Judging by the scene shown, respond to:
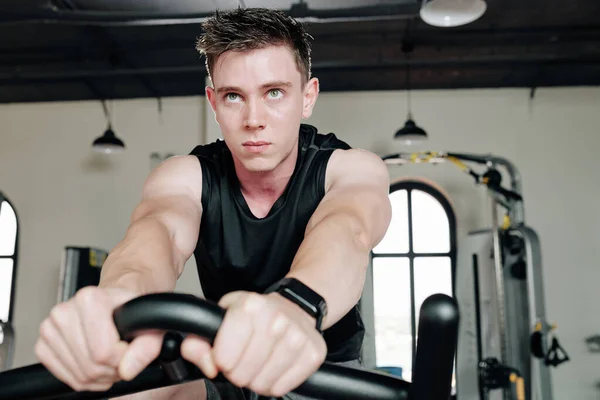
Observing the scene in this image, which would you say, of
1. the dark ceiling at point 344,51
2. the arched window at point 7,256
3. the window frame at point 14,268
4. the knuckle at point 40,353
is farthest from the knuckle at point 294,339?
the arched window at point 7,256

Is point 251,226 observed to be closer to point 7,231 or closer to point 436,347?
point 436,347

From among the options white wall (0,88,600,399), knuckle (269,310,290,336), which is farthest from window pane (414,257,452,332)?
knuckle (269,310,290,336)

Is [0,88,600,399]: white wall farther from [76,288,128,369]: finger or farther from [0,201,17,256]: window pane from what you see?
[76,288,128,369]: finger

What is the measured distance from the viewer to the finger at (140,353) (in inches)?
20.7

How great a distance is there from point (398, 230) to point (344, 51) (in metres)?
2.05

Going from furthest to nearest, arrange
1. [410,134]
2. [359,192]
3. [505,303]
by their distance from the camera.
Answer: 1. [410,134]
2. [505,303]
3. [359,192]

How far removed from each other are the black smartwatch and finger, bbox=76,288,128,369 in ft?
0.53

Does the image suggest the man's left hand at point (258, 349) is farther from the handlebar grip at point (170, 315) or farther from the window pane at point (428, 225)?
the window pane at point (428, 225)

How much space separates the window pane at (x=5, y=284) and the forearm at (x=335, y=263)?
22.8 feet

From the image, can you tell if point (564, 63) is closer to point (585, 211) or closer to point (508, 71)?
point (508, 71)

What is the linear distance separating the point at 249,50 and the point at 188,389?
61cm

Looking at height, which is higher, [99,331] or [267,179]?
[267,179]

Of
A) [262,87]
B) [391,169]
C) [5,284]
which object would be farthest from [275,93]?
[5,284]

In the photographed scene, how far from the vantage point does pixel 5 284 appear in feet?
22.9
